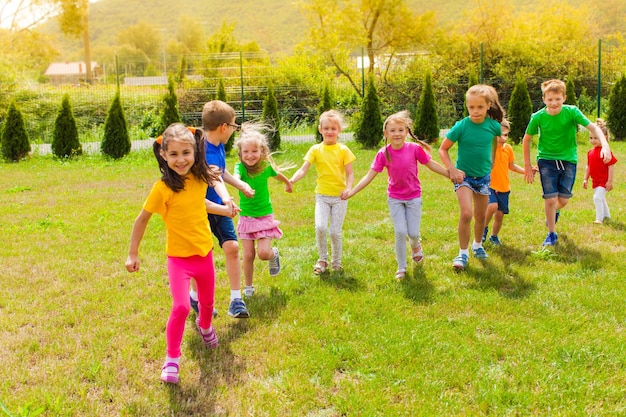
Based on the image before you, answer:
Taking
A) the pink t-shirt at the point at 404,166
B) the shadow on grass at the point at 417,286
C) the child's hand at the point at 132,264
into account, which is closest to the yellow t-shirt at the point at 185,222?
the child's hand at the point at 132,264

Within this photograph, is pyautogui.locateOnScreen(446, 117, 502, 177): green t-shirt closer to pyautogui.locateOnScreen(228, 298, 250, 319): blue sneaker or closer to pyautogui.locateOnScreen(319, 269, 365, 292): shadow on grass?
pyautogui.locateOnScreen(319, 269, 365, 292): shadow on grass

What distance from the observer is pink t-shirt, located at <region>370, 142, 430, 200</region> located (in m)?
6.05

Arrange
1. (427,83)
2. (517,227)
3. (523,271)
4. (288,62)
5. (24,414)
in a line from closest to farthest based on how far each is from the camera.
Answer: (24,414) < (523,271) < (517,227) < (427,83) < (288,62)

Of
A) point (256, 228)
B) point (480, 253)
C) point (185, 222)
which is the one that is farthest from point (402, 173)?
point (185, 222)

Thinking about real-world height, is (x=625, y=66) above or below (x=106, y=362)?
above

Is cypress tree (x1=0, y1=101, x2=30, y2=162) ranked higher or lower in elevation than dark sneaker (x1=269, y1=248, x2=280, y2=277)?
higher

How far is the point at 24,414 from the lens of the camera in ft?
11.0

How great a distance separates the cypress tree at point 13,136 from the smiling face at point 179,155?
15.2 meters

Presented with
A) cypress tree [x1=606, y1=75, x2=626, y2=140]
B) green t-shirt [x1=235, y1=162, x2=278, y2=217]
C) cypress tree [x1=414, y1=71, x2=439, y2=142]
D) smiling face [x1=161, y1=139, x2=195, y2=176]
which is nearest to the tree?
cypress tree [x1=414, y1=71, x2=439, y2=142]

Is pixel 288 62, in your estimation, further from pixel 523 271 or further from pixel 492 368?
pixel 492 368

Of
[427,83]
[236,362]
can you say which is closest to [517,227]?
[236,362]

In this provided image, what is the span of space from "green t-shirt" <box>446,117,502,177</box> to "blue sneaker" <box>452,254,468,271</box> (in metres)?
0.90

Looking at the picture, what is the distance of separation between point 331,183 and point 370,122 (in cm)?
1225

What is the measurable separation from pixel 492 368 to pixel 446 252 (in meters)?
2.88
